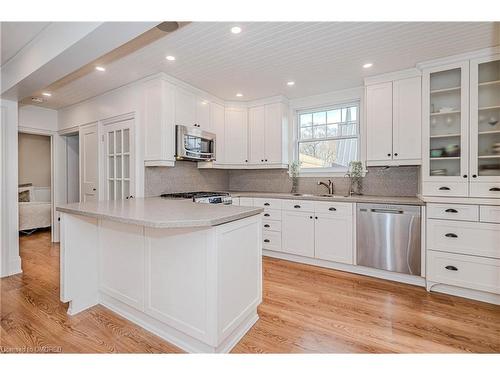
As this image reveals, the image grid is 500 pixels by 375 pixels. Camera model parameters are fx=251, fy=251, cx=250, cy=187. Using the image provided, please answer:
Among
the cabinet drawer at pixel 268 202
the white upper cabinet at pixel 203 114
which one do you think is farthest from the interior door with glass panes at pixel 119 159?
the cabinet drawer at pixel 268 202

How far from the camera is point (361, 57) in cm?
265

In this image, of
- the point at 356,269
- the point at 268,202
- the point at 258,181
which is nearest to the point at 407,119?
the point at 356,269

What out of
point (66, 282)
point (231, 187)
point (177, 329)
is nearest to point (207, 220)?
point (177, 329)

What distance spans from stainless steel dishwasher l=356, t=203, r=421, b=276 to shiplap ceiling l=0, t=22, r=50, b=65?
A: 3.56 meters

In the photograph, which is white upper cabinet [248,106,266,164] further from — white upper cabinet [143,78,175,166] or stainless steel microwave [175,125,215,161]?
white upper cabinet [143,78,175,166]

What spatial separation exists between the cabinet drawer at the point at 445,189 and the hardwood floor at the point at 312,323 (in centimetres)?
102

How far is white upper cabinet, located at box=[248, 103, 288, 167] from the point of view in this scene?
3939mm

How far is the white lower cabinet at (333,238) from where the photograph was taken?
10.0ft

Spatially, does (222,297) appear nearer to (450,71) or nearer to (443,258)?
(443,258)

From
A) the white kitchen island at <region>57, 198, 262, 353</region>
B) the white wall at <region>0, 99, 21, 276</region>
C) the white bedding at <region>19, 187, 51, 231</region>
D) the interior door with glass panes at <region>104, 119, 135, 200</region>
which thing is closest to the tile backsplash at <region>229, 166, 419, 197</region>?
the interior door with glass panes at <region>104, 119, 135, 200</region>

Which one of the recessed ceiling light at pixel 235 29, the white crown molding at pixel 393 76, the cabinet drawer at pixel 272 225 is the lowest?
the cabinet drawer at pixel 272 225

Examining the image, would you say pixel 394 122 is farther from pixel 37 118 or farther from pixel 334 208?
pixel 37 118

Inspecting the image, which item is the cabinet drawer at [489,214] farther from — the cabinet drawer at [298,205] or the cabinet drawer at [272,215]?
the cabinet drawer at [272,215]
